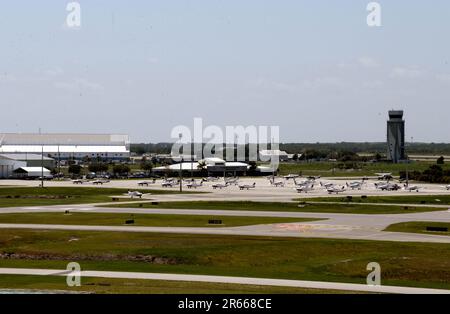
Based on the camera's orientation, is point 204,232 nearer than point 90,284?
No

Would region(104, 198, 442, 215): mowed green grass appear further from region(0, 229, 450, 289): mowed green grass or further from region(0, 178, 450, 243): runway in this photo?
region(0, 229, 450, 289): mowed green grass

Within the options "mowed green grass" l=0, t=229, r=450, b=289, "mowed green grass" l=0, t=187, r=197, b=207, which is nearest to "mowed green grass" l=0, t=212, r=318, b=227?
"mowed green grass" l=0, t=229, r=450, b=289

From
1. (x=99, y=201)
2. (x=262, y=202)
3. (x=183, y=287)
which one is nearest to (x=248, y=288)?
(x=183, y=287)

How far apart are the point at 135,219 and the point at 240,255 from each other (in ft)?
111

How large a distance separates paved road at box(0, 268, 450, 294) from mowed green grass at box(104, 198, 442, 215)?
54.9 metres

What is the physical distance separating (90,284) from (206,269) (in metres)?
10.6

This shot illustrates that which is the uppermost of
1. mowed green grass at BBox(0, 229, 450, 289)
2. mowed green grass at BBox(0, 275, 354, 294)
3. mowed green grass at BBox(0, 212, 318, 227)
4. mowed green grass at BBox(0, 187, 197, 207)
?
mowed green grass at BBox(0, 275, 354, 294)

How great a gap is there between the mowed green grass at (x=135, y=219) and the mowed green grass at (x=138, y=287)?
36625 mm

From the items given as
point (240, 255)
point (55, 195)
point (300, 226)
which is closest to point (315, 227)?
point (300, 226)

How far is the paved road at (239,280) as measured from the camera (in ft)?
141

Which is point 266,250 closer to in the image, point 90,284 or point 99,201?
point 90,284

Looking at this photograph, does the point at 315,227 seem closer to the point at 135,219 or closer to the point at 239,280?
the point at 135,219

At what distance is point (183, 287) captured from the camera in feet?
140

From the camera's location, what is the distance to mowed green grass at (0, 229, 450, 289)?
50.1 m
